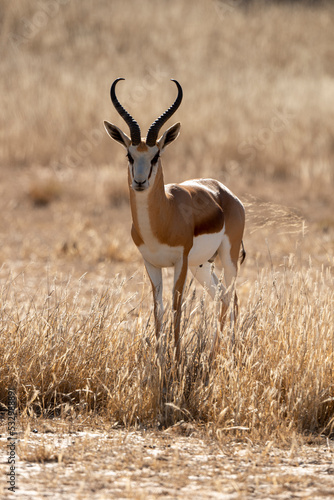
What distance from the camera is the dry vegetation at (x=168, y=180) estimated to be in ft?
16.9

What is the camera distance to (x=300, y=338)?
538 cm

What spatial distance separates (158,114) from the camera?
20.5m

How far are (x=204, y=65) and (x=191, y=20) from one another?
Answer: 529 centimetres

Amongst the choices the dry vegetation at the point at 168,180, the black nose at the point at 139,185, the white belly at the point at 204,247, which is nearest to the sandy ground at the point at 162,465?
the dry vegetation at the point at 168,180

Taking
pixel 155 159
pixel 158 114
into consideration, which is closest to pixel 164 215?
pixel 155 159

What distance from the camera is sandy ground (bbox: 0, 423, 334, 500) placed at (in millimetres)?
3973

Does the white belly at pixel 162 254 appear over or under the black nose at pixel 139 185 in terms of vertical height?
under

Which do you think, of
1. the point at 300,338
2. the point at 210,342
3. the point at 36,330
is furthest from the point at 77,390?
the point at 300,338

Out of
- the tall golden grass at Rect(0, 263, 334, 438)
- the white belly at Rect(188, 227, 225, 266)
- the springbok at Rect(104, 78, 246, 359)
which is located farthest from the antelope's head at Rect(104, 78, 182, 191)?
the tall golden grass at Rect(0, 263, 334, 438)

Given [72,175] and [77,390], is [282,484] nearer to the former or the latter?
[77,390]

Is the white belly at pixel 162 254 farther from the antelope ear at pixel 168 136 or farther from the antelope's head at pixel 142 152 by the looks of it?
the antelope ear at pixel 168 136

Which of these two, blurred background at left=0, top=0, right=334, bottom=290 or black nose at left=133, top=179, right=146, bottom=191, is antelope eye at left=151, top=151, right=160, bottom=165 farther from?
blurred background at left=0, top=0, right=334, bottom=290

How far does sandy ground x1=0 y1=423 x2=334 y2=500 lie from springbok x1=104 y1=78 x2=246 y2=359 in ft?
3.00

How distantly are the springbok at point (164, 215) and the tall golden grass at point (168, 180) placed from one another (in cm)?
26
